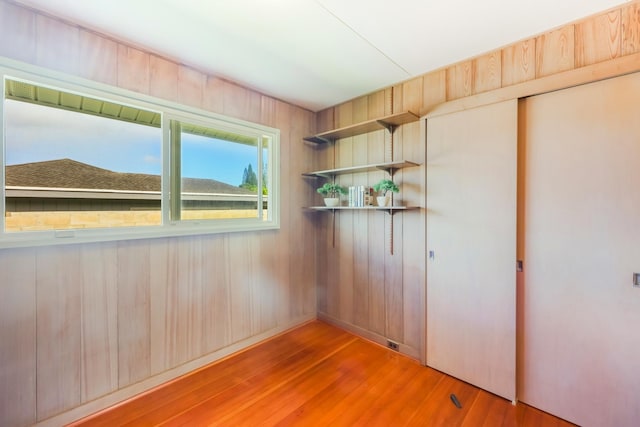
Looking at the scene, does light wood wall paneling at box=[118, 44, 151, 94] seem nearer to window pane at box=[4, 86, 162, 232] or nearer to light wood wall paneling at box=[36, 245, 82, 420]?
window pane at box=[4, 86, 162, 232]

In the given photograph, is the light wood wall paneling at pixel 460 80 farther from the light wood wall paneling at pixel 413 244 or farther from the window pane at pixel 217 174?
the window pane at pixel 217 174

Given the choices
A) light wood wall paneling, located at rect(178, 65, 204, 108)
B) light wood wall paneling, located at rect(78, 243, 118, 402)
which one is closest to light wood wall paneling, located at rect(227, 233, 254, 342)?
light wood wall paneling, located at rect(78, 243, 118, 402)

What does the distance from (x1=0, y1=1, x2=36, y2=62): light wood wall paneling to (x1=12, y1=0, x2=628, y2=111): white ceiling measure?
67mm

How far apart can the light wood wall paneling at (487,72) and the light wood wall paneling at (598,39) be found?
1.34 ft

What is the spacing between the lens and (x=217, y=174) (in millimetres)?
2488

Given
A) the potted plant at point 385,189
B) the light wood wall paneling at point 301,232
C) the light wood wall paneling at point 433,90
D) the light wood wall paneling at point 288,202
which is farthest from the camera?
the light wood wall paneling at point 301,232

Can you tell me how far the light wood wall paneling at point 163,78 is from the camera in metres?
1.98

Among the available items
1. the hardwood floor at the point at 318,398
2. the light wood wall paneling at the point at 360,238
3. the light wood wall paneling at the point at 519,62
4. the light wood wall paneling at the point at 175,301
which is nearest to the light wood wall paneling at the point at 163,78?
the light wood wall paneling at the point at 175,301

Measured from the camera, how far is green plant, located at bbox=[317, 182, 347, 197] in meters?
2.81

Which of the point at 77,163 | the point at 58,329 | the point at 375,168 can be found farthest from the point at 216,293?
the point at 375,168

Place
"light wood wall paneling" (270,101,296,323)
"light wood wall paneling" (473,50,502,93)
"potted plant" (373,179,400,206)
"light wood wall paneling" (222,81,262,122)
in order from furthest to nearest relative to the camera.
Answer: "light wood wall paneling" (270,101,296,323) → "light wood wall paneling" (222,81,262,122) → "potted plant" (373,179,400,206) → "light wood wall paneling" (473,50,502,93)

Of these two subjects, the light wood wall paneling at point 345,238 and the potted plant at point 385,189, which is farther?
the light wood wall paneling at point 345,238

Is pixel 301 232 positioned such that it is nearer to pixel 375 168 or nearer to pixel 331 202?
pixel 331 202

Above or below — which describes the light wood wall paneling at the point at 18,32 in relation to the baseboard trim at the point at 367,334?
above
